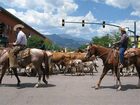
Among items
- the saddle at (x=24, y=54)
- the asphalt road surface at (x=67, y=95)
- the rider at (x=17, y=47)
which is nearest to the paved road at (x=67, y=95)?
the asphalt road surface at (x=67, y=95)

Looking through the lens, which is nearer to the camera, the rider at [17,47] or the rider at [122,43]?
the rider at [122,43]

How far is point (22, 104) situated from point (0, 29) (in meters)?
18.8

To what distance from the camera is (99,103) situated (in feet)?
44.5

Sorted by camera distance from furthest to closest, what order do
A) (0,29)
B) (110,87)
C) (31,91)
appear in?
(0,29)
(110,87)
(31,91)

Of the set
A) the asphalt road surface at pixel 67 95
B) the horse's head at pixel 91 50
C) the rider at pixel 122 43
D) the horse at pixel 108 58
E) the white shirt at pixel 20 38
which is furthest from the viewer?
the white shirt at pixel 20 38

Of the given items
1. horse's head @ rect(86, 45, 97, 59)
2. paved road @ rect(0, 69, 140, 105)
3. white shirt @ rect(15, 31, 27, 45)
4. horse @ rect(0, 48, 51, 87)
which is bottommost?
paved road @ rect(0, 69, 140, 105)

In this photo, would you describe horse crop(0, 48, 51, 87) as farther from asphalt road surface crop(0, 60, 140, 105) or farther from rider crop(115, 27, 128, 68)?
rider crop(115, 27, 128, 68)

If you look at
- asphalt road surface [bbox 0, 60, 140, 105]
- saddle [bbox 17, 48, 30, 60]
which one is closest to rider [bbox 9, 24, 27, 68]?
saddle [bbox 17, 48, 30, 60]

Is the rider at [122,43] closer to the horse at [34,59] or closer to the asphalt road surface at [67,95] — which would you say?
the asphalt road surface at [67,95]

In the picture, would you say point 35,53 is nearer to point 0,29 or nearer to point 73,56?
point 73,56

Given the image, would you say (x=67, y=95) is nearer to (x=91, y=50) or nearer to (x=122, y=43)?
(x=91, y=50)

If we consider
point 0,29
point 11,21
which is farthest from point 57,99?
point 11,21

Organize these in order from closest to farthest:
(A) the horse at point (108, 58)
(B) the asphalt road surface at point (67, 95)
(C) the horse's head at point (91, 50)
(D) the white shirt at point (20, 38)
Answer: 1. (B) the asphalt road surface at point (67, 95)
2. (A) the horse at point (108, 58)
3. (C) the horse's head at point (91, 50)
4. (D) the white shirt at point (20, 38)

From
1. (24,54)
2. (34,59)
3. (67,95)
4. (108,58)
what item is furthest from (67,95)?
(24,54)
